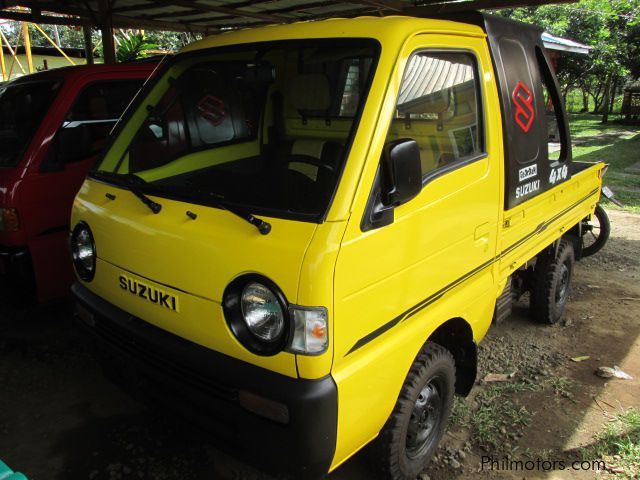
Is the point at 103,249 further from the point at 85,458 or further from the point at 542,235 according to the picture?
the point at 542,235

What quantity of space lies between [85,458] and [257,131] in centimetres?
206

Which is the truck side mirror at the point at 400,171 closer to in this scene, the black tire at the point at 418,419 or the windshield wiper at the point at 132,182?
the black tire at the point at 418,419

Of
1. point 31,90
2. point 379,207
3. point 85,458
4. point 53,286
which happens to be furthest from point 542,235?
point 31,90

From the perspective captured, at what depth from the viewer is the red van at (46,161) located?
3461 mm

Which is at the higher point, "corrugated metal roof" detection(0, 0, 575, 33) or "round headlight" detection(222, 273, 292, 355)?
"corrugated metal roof" detection(0, 0, 575, 33)

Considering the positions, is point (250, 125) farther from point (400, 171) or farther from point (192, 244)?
point (400, 171)

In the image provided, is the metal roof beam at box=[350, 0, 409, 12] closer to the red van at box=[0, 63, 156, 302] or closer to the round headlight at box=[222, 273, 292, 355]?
the red van at box=[0, 63, 156, 302]

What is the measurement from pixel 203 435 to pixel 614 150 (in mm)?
14341

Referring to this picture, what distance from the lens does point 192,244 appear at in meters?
1.91

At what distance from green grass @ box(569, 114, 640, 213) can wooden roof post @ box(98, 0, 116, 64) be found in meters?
7.80

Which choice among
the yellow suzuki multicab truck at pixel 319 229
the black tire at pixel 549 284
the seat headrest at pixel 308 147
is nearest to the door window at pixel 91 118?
the yellow suzuki multicab truck at pixel 319 229

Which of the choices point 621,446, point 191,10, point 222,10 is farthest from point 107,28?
point 621,446

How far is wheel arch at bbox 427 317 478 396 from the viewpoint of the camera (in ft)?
8.37

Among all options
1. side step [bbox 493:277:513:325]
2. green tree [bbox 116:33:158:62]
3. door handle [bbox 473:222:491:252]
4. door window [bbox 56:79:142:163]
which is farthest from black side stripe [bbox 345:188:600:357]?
green tree [bbox 116:33:158:62]
